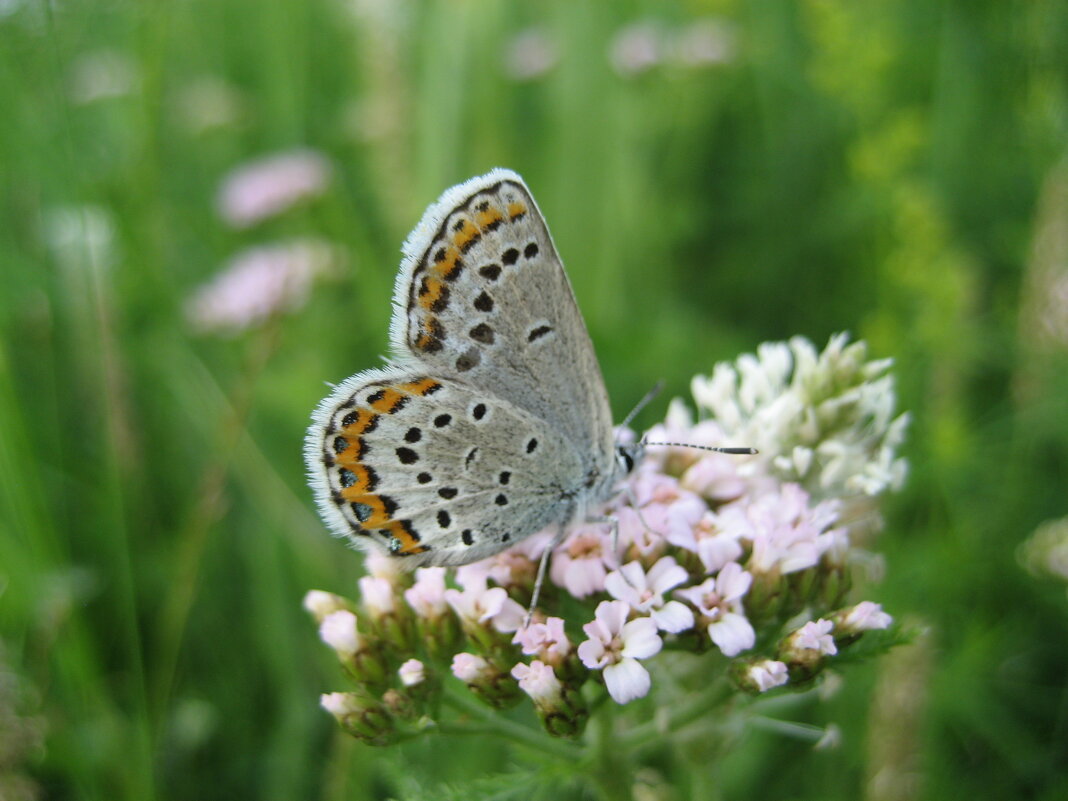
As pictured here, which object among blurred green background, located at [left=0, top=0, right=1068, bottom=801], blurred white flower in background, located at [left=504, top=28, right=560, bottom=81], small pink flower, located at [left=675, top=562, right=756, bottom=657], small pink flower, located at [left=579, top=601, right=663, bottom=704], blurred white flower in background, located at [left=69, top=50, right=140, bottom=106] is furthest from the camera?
blurred white flower in background, located at [left=504, top=28, right=560, bottom=81]

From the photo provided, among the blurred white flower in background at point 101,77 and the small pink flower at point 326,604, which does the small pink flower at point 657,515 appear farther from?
the blurred white flower in background at point 101,77

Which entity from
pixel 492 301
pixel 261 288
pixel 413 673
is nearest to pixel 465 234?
pixel 492 301

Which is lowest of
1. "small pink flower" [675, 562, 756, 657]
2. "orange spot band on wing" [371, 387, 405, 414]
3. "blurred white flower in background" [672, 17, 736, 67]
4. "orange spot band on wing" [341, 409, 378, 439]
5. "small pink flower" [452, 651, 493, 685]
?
"small pink flower" [452, 651, 493, 685]

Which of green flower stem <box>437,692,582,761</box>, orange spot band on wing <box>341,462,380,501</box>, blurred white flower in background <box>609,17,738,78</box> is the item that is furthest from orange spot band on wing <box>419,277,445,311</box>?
blurred white flower in background <box>609,17,738,78</box>

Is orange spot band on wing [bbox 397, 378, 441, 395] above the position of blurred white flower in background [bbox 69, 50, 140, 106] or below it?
below

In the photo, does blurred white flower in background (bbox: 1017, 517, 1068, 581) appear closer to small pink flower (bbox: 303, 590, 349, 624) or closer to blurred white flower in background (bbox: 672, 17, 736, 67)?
small pink flower (bbox: 303, 590, 349, 624)

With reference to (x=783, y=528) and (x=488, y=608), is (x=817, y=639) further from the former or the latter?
(x=488, y=608)

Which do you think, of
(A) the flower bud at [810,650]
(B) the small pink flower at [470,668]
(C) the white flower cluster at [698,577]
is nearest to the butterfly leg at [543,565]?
(C) the white flower cluster at [698,577]
